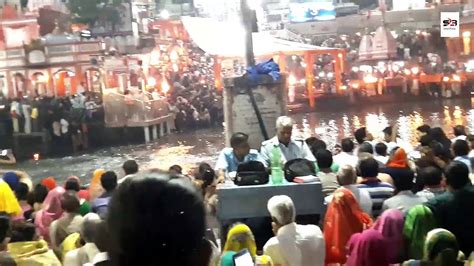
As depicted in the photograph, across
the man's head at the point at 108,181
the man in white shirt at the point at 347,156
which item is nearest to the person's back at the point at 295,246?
the man's head at the point at 108,181

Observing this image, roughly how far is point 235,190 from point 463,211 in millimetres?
1549

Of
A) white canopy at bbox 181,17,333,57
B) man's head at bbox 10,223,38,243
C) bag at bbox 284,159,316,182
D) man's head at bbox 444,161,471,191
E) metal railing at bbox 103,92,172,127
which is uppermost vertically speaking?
white canopy at bbox 181,17,333,57

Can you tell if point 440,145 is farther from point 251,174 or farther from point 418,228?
point 418,228

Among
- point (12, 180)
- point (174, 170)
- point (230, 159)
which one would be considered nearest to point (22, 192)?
point (12, 180)

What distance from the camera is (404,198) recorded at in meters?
4.29

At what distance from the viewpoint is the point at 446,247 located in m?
3.30

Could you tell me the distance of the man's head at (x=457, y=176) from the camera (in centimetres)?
396

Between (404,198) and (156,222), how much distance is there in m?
3.26

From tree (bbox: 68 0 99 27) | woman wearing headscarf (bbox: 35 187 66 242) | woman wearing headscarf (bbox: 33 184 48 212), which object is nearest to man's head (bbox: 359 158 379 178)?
woman wearing headscarf (bbox: 35 187 66 242)

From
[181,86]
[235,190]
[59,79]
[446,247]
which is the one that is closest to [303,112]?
[181,86]

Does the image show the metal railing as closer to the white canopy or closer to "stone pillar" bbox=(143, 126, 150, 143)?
"stone pillar" bbox=(143, 126, 150, 143)

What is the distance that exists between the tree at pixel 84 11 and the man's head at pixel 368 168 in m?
15.1

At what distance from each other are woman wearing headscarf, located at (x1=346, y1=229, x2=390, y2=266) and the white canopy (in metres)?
13.7

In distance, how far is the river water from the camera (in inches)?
549
